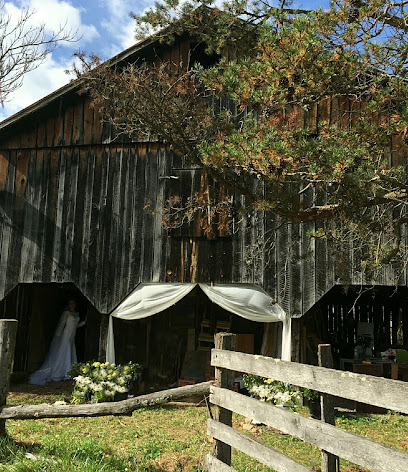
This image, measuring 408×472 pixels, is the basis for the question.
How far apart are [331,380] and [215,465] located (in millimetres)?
1744

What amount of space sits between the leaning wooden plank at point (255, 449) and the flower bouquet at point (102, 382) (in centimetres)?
505

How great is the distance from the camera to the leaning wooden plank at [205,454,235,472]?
14.8ft

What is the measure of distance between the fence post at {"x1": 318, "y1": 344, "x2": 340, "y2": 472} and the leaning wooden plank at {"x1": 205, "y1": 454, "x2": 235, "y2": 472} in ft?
3.51

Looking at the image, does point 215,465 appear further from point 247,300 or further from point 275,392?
point 247,300

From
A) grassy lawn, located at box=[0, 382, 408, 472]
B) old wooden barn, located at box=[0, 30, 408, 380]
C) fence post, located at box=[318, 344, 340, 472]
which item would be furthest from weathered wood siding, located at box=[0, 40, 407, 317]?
fence post, located at box=[318, 344, 340, 472]

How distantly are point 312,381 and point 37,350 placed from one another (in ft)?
38.0

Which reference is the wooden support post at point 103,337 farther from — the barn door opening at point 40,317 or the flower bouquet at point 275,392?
the flower bouquet at point 275,392

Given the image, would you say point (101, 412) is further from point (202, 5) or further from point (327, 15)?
point (202, 5)

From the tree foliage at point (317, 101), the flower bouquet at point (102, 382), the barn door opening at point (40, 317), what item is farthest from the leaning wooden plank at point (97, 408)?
the barn door opening at point (40, 317)

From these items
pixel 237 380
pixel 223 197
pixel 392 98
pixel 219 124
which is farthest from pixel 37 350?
pixel 392 98

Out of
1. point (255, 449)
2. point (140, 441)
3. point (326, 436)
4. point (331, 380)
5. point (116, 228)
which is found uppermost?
point (116, 228)

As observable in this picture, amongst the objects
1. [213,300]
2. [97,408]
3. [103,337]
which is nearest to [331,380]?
[97,408]

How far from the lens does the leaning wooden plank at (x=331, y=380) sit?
296 cm

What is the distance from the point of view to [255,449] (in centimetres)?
418
